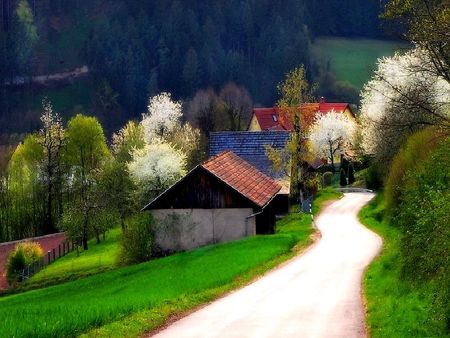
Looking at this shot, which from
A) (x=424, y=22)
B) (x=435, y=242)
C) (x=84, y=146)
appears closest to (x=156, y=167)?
(x=84, y=146)

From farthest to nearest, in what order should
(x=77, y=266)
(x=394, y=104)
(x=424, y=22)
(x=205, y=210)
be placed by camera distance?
(x=77, y=266) < (x=394, y=104) < (x=205, y=210) < (x=424, y=22)

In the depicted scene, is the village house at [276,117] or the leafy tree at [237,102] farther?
the leafy tree at [237,102]

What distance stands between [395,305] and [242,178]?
2154 centimetres

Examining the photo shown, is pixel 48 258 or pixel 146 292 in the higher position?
pixel 146 292

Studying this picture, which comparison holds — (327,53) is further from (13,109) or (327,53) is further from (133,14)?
(13,109)

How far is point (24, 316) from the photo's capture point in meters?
16.3

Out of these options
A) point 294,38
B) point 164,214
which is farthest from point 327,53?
point 164,214

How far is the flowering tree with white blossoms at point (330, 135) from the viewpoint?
3137 inches

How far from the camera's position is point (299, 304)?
17969 mm

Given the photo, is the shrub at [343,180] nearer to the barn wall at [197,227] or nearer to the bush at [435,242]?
the barn wall at [197,227]

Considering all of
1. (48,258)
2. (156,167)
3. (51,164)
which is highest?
(51,164)

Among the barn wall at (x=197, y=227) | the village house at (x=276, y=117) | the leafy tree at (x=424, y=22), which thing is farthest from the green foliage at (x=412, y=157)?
the village house at (x=276, y=117)

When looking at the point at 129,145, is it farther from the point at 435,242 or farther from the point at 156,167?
the point at 435,242

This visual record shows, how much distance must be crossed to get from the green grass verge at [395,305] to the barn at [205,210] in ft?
39.5
